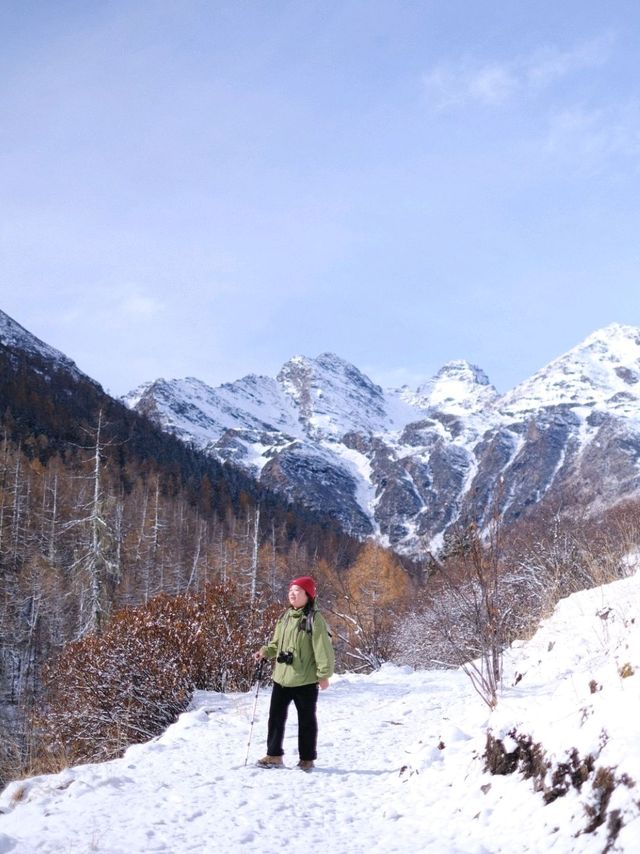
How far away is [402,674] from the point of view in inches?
475

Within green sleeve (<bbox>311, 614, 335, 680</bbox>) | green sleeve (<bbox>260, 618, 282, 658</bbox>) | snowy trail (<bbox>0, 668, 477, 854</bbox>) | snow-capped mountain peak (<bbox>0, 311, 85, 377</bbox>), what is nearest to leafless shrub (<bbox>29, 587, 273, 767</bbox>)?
snowy trail (<bbox>0, 668, 477, 854</bbox>)

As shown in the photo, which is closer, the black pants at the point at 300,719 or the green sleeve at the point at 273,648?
the black pants at the point at 300,719

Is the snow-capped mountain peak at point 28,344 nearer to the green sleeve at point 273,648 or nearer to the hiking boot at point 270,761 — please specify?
the green sleeve at point 273,648

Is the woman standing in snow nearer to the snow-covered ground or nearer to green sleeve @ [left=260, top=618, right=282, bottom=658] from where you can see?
green sleeve @ [left=260, top=618, right=282, bottom=658]

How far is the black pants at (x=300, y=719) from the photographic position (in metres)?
5.86

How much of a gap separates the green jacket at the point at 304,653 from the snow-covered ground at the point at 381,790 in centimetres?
74

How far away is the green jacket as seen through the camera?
6.02 m

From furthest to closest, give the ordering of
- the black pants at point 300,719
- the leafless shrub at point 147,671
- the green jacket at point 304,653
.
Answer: the leafless shrub at point 147,671, the green jacket at point 304,653, the black pants at point 300,719

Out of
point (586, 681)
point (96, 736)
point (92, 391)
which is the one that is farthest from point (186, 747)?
point (92, 391)

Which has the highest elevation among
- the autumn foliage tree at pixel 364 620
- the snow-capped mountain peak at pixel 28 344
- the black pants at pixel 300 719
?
the snow-capped mountain peak at pixel 28 344

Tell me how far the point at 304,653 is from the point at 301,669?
5.4 inches

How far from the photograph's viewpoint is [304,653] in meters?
6.12

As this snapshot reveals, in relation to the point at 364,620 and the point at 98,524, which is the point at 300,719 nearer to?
the point at 364,620

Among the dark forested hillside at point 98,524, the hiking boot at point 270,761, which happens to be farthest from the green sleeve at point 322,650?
the dark forested hillside at point 98,524
